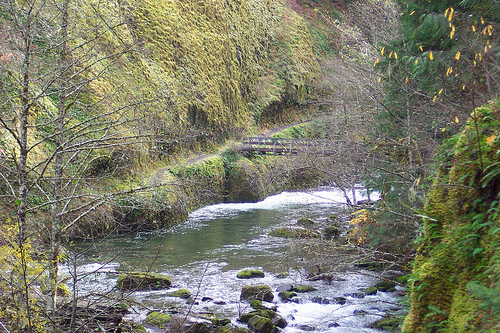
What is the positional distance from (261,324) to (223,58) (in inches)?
912

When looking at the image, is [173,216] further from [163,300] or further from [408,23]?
[408,23]

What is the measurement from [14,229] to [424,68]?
5.91 meters

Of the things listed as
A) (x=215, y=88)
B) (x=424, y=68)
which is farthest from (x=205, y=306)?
(x=215, y=88)

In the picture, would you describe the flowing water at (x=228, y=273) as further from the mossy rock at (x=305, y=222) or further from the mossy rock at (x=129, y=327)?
the mossy rock at (x=129, y=327)

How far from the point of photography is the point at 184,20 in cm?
2445

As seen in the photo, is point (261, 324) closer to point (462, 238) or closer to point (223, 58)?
point (462, 238)

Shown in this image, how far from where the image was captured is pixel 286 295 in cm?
866

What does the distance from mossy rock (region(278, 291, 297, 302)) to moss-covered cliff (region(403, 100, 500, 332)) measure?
231 inches

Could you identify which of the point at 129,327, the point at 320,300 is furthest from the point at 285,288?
the point at 129,327

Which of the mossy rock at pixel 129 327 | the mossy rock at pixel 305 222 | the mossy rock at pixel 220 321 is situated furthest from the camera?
the mossy rock at pixel 305 222

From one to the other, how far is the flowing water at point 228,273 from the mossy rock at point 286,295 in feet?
0.34

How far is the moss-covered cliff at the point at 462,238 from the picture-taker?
8.32ft

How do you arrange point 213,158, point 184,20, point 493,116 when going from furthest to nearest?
point 184,20 → point 213,158 → point 493,116

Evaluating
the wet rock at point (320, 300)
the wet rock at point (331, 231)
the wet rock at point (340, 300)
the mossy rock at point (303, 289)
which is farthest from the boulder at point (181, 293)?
the wet rock at point (331, 231)
